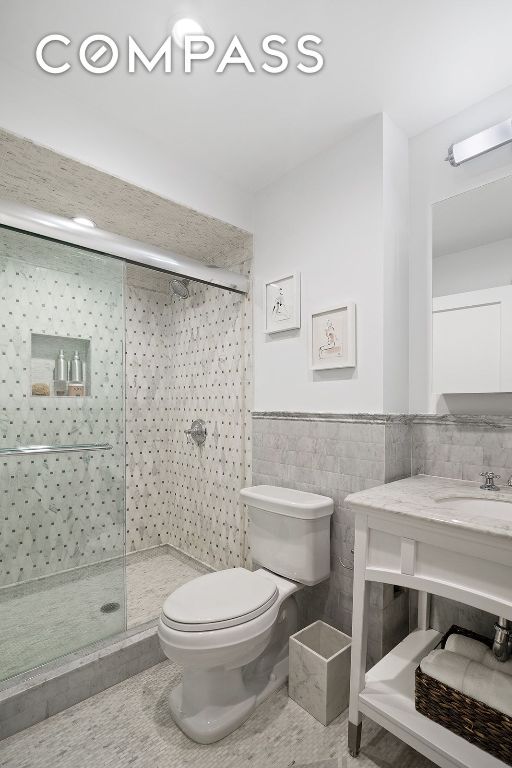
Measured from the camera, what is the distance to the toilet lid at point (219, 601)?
4.44 ft

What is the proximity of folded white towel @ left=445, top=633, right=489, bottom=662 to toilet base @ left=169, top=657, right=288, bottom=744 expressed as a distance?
77 centimetres

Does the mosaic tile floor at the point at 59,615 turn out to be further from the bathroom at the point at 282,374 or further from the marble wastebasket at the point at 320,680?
the marble wastebasket at the point at 320,680

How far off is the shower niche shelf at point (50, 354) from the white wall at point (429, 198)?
5.02ft

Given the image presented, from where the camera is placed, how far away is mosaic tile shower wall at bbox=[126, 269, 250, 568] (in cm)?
245

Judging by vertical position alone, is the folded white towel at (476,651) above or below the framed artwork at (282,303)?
below

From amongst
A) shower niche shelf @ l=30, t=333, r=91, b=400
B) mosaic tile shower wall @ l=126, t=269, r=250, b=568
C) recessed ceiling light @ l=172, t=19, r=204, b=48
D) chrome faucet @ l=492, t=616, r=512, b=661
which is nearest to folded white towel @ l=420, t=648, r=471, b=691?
chrome faucet @ l=492, t=616, r=512, b=661

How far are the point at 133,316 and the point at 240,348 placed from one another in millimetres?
1039

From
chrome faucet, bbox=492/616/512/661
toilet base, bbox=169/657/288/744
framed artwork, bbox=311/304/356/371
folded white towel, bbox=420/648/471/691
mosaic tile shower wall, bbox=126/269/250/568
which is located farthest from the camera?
mosaic tile shower wall, bbox=126/269/250/568

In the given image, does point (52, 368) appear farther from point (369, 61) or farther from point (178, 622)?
point (369, 61)

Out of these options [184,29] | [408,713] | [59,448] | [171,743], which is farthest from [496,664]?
[184,29]

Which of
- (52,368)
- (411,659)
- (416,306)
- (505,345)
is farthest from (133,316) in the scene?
(411,659)

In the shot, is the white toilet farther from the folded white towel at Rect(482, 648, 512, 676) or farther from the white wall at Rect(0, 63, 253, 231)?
the white wall at Rect(0, 63, 253, 231)

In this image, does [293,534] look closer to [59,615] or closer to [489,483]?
[489,483]

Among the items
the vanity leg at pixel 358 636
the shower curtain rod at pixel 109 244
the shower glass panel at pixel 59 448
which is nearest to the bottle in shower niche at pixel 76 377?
the shower glass panel at pixel 59 448
